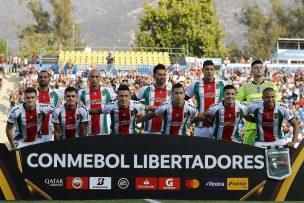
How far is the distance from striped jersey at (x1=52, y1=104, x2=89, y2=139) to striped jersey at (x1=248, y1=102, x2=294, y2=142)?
256 cm

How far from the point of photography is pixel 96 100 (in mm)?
15242

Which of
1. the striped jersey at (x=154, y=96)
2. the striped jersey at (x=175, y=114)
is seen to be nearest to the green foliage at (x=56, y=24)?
the striped jersey at (x=154, y=96)

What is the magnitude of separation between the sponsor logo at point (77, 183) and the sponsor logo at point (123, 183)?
0.46m

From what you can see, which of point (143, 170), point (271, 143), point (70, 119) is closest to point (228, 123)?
point (271, 143)

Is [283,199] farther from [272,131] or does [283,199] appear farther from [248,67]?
[248,67]

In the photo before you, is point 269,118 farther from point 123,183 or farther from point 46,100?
point 46,100

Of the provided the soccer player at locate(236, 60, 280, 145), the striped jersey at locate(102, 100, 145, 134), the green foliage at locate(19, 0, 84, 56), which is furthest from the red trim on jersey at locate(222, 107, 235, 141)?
the green foliage at locate(19, 0, 84, 56)

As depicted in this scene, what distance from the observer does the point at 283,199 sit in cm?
1308

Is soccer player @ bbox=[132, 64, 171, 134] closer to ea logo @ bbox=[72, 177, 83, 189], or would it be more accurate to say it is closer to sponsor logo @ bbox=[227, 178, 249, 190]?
sponsor logo @ bbox=[227, 178, 249, 190]

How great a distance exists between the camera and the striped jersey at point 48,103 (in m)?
14.4

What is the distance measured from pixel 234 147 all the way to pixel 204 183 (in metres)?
0.68

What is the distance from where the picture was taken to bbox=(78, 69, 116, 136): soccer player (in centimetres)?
1498

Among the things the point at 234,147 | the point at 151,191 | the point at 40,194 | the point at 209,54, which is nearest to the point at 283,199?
the point at 234,147

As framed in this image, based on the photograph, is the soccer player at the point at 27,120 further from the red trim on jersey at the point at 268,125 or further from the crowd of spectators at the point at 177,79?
the crowd of spectators at the point at 177,79
